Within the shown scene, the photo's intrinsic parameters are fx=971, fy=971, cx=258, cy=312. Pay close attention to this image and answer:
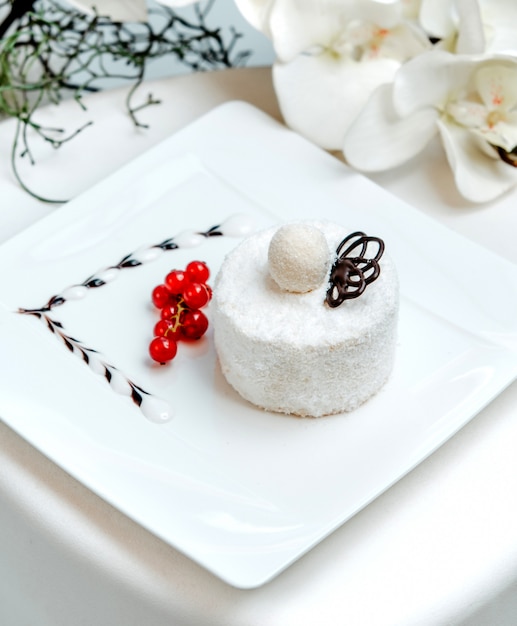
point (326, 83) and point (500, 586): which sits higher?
point (326, 83)

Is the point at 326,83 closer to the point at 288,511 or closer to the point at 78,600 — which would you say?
the point at 288,511

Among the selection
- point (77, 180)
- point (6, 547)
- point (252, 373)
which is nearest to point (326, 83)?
point (77, 180)

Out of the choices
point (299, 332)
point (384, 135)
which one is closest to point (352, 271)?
point (299, 332)

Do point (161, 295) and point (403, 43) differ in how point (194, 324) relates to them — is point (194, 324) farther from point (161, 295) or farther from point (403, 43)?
point (403, 43)

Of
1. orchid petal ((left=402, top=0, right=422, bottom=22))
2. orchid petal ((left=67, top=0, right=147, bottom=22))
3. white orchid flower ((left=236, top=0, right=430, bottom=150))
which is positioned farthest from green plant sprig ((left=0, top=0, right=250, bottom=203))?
orchid petal ((left=402, top=0, right=422, bottom=22))

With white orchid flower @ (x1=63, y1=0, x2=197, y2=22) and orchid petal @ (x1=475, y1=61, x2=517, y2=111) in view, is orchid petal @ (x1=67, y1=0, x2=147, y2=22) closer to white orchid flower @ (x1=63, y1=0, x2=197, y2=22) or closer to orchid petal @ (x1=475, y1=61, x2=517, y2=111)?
white orchid flower @ (x1=63, y1=0, x2=197, y2=22)

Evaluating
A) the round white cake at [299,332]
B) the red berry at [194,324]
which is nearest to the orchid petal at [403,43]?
the round white cake at [299,332]
